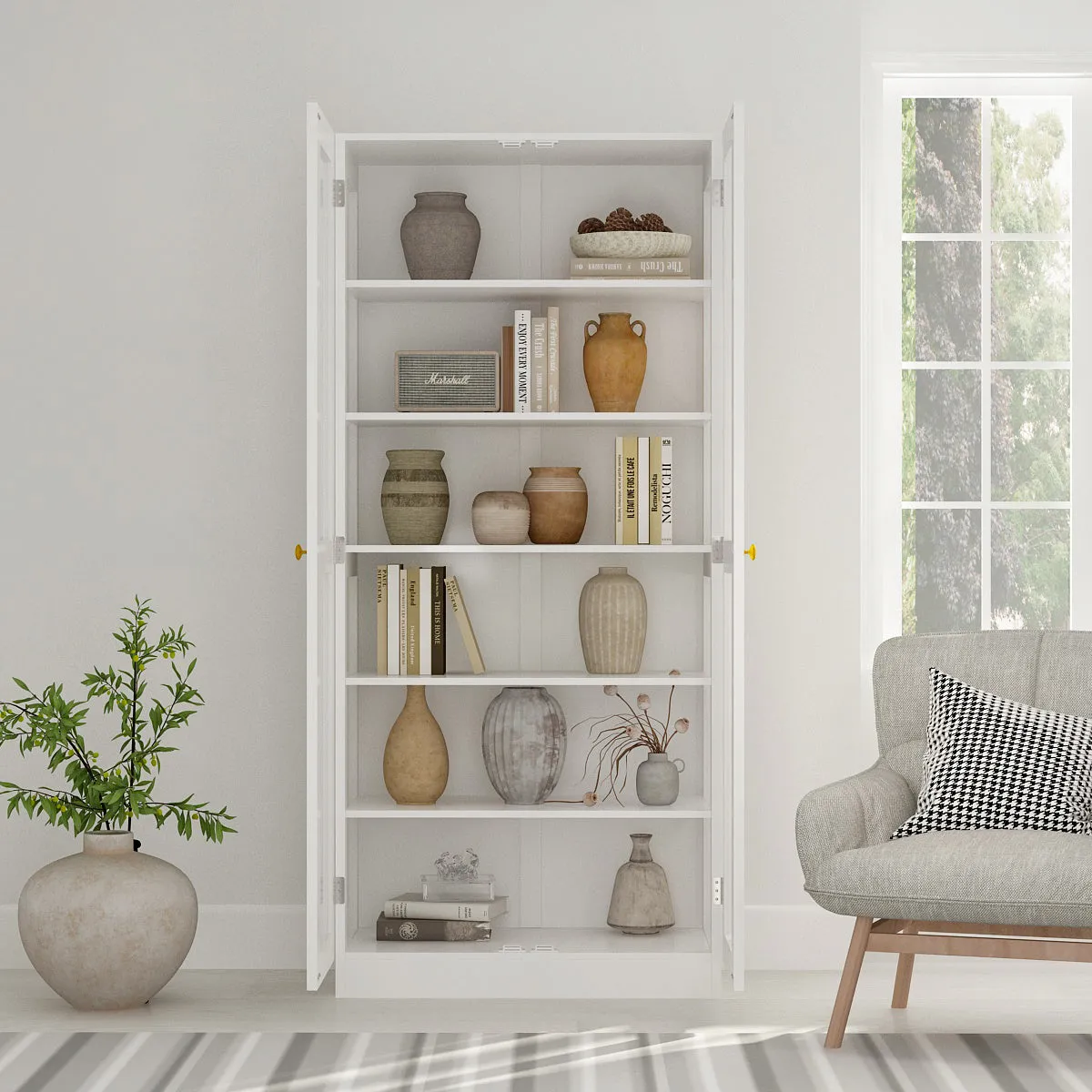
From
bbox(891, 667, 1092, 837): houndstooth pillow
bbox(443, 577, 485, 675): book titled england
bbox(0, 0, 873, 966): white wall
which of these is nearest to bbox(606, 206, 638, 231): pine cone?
bbox(0, 0, 873, 966): white wall

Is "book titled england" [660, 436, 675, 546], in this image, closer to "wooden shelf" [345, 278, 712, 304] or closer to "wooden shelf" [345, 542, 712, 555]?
"wooden shelf" [345, 542, 712, 555]

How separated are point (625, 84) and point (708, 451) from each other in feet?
3.38

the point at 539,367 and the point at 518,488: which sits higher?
the point at 539,367

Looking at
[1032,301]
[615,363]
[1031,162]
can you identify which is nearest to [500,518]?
[615,363]

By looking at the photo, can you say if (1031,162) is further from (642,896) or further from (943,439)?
(642,896)

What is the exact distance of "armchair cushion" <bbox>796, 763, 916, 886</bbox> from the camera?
291 centimetres

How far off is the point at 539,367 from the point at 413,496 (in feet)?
1.49

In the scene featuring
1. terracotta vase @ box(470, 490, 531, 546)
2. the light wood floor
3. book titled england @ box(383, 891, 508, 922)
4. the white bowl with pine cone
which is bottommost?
the light wood floor

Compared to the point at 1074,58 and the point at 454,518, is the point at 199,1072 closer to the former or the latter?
the point at 454,518

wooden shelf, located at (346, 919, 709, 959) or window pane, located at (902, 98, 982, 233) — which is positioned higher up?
window pane, located at (902, 98, 982, 233)

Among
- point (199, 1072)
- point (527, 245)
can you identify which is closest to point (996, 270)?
point (527, 245)

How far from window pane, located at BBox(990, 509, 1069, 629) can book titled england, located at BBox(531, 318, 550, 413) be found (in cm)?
137

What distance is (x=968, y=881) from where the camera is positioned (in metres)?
2.74

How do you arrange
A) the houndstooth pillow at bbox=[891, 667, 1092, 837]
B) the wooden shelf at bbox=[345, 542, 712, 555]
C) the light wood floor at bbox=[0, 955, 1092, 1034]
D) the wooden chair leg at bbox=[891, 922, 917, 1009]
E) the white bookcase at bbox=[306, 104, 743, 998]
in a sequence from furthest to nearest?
1. the white bookcase at bbox=[306, 104, 743, 998]
2. the wooden shelf at bbox=[345, 542, 712, 555]
3. the wooden chair leg at bbox=[891, 922, 917, 1009]
4. the light wood floor at bbox=[0, 955, 1092, 1034]
5. the houndstooth pillow at bbox=[891, 667, 1092, 837]
